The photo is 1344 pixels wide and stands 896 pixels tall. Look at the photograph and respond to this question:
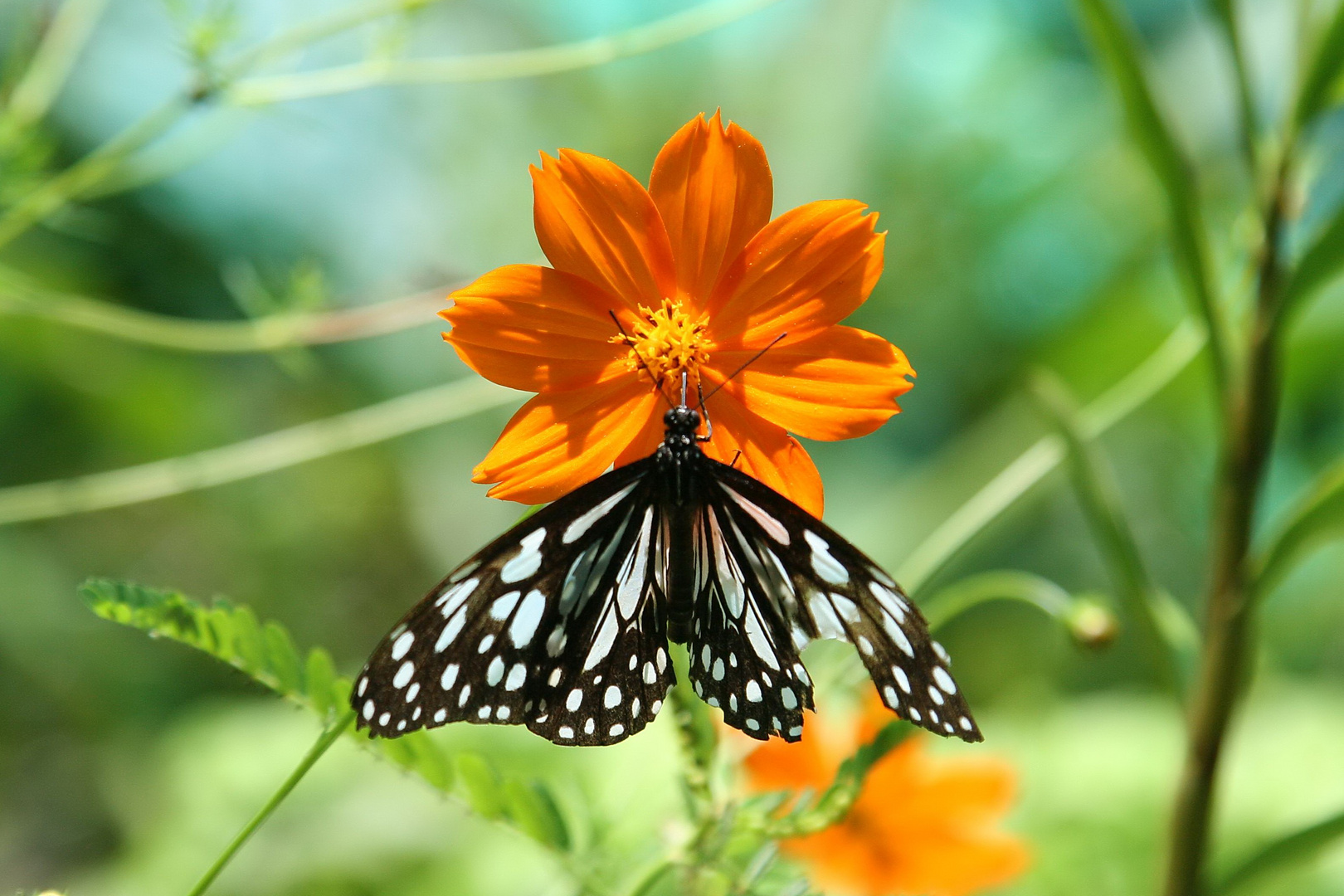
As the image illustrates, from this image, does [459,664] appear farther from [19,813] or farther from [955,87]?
[955,87]

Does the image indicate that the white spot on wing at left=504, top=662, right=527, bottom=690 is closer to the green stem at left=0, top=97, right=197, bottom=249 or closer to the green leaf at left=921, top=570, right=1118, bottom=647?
the green leaf at left=921, top=570, right=1118, bottom=647

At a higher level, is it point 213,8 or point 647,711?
point 213,8

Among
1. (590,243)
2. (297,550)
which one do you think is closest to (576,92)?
(297,550)

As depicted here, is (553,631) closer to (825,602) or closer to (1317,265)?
(825,602)

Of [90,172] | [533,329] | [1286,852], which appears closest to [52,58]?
[90,172]

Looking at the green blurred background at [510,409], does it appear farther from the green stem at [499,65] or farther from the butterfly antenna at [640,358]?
the butterfly antenna at [640,358]

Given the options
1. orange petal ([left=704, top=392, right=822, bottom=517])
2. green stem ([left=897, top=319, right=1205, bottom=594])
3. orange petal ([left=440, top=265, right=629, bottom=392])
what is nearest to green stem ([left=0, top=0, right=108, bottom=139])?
orange petal ([left=440, top=265, right=629, bottom=392])

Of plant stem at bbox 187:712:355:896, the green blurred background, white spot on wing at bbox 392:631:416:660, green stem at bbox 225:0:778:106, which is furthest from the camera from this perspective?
the green blurred background
